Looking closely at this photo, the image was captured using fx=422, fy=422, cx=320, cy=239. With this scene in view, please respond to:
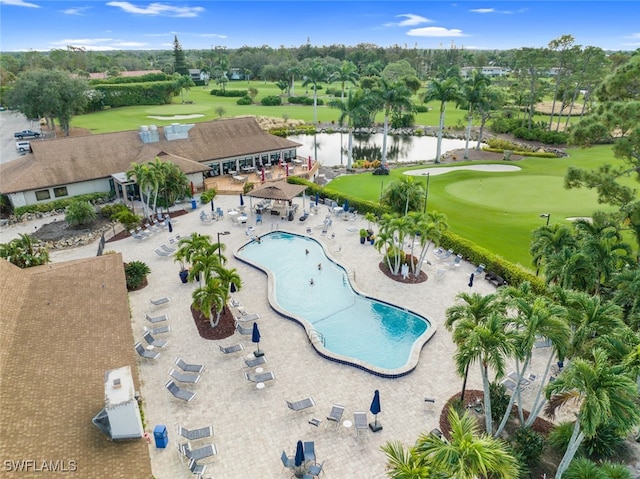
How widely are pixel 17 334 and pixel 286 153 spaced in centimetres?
3953

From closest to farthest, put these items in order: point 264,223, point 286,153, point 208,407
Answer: point 208,407 < point 264,223 < point 286,153

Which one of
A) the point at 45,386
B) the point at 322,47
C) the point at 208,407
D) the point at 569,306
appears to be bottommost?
the point at 208,407

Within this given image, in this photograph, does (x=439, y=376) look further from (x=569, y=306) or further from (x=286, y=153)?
(x=286, y=153)

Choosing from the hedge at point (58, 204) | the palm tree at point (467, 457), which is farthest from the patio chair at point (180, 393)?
the hedge at point (58, 204)

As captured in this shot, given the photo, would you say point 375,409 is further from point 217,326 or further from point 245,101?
point 245,101

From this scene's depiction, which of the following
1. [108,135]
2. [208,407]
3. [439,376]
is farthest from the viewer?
[108,135]

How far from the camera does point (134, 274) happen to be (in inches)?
990

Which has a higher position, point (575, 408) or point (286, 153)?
point (286, 153)

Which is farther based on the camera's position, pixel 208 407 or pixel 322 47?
pixel 322 47

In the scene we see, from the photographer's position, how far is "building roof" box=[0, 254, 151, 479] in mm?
11219

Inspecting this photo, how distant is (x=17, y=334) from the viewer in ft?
49.3

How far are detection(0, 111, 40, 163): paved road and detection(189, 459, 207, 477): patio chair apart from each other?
54137 millimetres

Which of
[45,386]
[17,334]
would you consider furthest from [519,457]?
[17,334]

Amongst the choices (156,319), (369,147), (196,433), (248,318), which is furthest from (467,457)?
(369,147)
